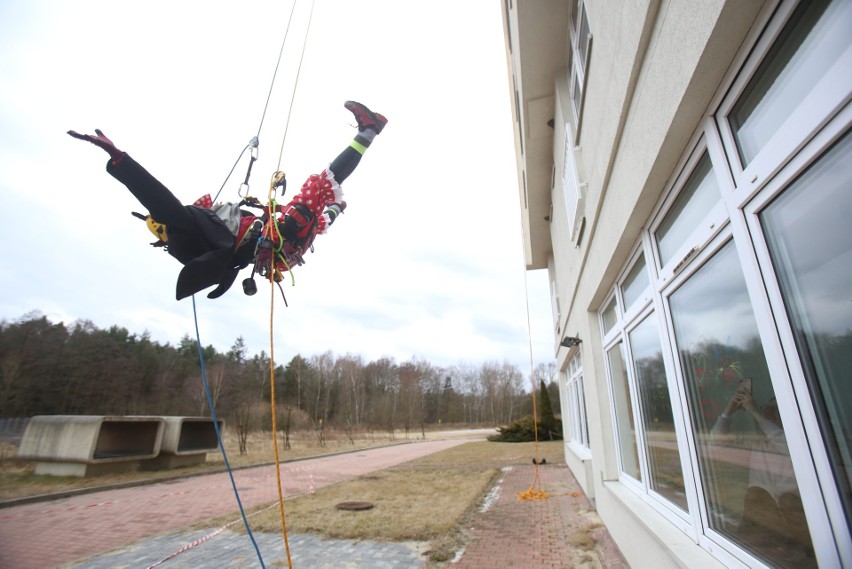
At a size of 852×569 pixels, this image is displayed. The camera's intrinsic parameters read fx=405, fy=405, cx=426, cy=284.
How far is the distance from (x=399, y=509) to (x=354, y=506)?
863mm

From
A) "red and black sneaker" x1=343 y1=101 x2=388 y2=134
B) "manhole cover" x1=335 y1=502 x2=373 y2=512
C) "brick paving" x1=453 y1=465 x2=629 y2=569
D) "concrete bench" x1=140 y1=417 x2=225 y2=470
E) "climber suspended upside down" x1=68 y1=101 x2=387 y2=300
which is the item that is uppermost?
"red and black sneaker" x1=343 y1=101 x2=388 y2=134

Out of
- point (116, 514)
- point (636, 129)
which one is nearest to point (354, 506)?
point (116, 514)

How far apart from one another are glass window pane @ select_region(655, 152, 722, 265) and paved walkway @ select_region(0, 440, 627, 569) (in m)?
3.13

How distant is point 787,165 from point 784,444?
40.3 inches

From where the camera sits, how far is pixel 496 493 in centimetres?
836

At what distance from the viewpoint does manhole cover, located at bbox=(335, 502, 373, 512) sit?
7226mm

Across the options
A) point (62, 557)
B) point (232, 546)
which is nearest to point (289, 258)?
point (232, 546)

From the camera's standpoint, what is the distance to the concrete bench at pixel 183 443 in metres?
12.7

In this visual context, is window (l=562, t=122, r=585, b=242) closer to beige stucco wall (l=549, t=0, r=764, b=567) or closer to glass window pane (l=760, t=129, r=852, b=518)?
beige stucco wall (l=549, t=0, r=764, b=567)

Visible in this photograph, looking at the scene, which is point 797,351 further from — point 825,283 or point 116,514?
point 116,514

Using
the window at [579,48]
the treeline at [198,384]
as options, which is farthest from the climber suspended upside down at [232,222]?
the treeline at [198,384]

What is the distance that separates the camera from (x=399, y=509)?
282 inches

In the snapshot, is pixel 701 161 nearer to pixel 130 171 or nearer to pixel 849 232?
pixel 849 232

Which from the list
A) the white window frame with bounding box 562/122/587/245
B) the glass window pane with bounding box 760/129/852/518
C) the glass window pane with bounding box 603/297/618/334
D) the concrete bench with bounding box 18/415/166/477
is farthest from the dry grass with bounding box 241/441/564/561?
the concrete bench with bounding box 18/415/166/477
